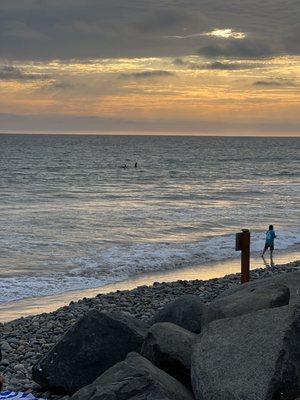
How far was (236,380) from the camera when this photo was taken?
6125 millimetres

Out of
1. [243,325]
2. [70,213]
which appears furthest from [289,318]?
[70,213]

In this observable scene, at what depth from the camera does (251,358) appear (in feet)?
20.6

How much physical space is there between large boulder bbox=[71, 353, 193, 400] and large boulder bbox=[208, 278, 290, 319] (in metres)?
1.18

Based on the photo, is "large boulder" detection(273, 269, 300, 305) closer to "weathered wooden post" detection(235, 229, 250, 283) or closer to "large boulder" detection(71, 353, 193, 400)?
"large boulder" detection(71, 353, 193, 400)

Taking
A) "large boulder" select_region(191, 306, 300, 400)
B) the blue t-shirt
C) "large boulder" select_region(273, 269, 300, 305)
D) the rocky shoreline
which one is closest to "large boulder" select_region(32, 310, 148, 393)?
the rocky shoreline

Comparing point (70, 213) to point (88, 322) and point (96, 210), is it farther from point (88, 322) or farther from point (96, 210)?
point (88, 322)

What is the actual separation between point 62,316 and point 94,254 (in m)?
9.69

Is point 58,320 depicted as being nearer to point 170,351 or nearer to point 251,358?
point 170,351

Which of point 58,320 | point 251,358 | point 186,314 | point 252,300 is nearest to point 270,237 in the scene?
point 58,320

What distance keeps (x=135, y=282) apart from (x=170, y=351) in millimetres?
11166

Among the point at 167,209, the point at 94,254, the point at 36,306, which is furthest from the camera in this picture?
the point at 167,209

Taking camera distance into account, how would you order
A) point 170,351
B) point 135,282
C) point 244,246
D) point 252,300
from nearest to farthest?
point 170,351 < point 252,300 < point 244,246 < point 135,282

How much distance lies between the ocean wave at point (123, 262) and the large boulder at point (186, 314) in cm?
793

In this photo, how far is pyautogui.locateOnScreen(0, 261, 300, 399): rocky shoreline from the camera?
32.3 ft
